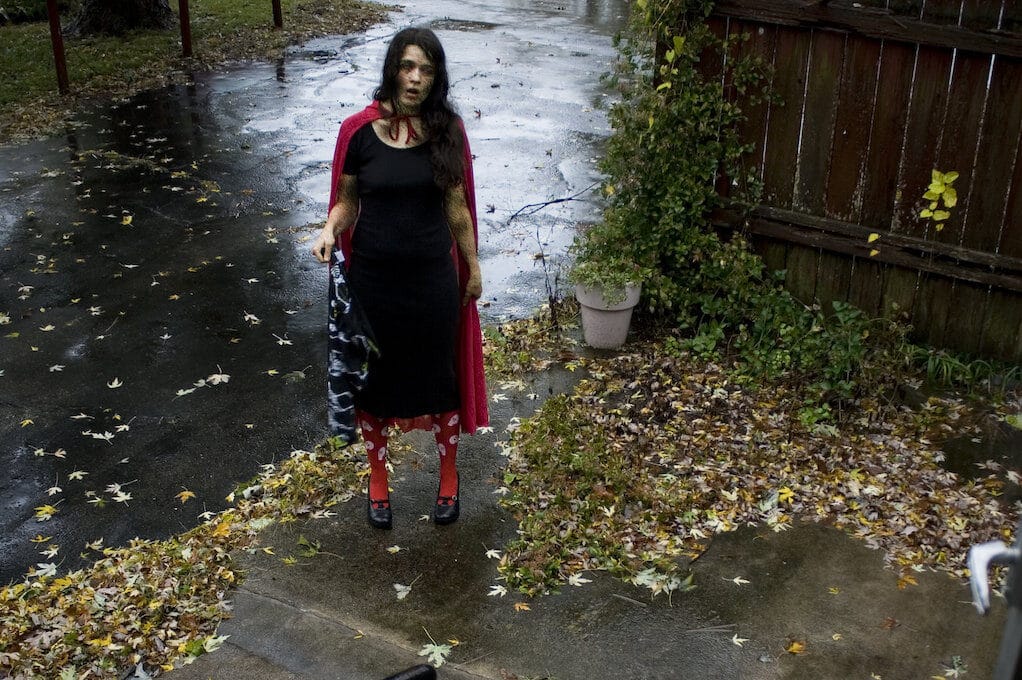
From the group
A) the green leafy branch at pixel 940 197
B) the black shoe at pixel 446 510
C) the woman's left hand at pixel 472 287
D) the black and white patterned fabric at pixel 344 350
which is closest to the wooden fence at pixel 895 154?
the green leafy branch at pixel 940 197

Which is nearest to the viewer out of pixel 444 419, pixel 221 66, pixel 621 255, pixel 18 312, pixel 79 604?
pixel 79 604

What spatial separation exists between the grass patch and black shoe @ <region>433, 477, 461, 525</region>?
810 centimetres

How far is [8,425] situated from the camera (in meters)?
5.38

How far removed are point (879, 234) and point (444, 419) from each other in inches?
106

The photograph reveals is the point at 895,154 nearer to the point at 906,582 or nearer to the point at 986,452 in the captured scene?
the point at 986,452

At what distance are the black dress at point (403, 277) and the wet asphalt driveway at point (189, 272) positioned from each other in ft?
3.82

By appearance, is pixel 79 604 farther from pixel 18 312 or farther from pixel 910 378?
pixel 910 378

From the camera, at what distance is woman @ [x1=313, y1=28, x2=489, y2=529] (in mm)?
3951

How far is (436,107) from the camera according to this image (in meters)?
3.98

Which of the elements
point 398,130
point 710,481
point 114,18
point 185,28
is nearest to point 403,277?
point 398,130

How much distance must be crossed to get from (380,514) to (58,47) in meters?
9.49

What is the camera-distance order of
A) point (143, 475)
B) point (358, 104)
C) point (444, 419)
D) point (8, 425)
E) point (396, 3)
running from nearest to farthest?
point (444, 419) → point (143, 475) → point (8, 425) → point (358, 104) → point (396, 3)

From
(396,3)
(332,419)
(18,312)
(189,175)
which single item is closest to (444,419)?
(332,419)

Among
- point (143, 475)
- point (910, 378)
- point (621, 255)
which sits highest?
point (621, 255)
